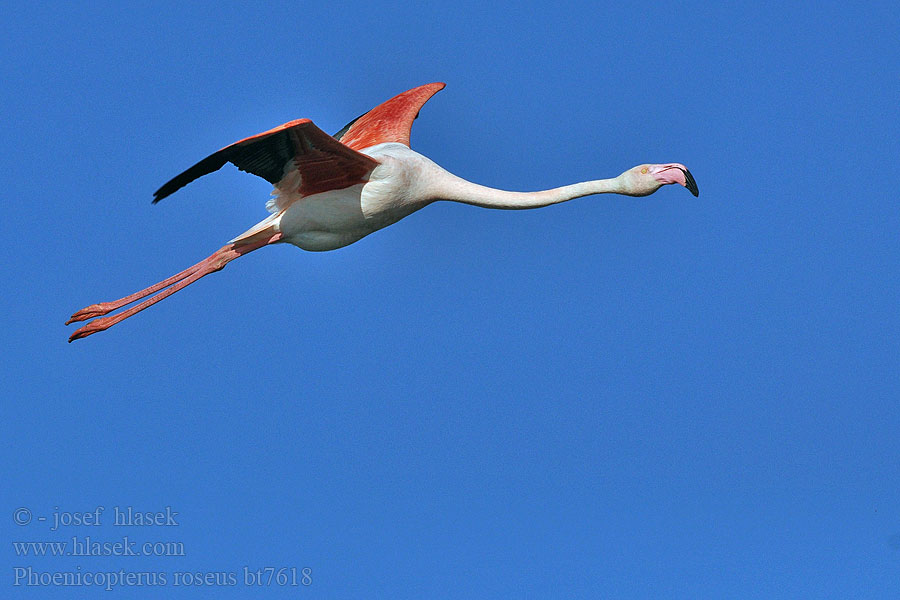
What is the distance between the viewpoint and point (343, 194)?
14742 millimetres

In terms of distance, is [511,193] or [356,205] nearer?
[356,205]

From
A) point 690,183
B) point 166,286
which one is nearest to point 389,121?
point 166,286

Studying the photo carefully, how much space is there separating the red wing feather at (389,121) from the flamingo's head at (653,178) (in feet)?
Answer: 10.3

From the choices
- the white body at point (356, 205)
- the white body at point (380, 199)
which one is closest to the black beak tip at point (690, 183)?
the white body at point (380, 199)

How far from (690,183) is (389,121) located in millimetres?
4456

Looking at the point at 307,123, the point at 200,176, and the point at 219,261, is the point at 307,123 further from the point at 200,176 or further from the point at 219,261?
the point at 219,261

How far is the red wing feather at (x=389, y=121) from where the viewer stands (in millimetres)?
16500

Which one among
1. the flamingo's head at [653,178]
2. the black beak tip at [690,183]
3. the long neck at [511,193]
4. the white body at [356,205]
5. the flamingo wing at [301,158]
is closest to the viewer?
the flamingo wing at [301,158]

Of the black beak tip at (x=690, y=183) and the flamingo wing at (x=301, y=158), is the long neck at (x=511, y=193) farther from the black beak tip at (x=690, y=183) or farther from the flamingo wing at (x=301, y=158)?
the flamingo wing at (x=301, y=158)

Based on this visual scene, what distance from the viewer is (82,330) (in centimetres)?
1487

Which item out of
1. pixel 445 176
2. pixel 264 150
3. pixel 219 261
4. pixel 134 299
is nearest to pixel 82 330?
pixel 134 299

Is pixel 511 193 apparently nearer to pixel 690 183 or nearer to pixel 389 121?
pixel 690 183

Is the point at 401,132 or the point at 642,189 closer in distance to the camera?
the point at 642,189

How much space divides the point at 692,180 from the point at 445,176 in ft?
9.58
